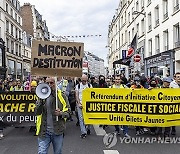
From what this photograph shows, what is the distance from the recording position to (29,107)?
9.59m

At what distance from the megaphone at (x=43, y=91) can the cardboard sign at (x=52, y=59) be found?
607 mm

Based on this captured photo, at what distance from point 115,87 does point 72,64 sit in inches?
128

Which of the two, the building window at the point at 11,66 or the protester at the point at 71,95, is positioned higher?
the building window at the point at 11,66

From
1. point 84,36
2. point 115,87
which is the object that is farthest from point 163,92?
point 84,36

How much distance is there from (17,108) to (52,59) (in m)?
4.27

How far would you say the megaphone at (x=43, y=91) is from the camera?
5.08m

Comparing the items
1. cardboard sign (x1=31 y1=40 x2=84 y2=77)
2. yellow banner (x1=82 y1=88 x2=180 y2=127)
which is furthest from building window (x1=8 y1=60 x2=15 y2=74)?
cardboard sign (x1=31 y1=40 x2=84 y2=77)

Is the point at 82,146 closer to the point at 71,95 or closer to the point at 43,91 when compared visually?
the point at 43,91

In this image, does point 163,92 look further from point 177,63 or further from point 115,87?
point 177,63

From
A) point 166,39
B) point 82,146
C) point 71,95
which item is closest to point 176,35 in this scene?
point 166,39

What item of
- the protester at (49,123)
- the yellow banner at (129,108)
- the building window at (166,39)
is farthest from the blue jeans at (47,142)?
the building window at (166,39)

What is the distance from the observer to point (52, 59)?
5758 millimetres

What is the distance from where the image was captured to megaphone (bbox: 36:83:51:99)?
508 cm

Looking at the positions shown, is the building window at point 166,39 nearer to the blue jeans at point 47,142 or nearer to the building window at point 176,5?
the building window at point 176,5
